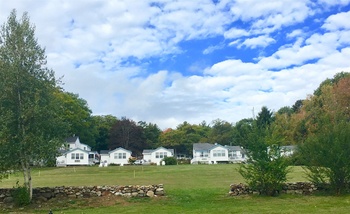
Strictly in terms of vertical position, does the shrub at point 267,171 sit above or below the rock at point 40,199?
above

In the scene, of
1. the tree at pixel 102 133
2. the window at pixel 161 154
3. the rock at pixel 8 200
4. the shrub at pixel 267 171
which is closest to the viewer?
the rock at pixel 8 200

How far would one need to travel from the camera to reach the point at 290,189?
20.9 metres

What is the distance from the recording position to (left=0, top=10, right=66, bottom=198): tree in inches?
747

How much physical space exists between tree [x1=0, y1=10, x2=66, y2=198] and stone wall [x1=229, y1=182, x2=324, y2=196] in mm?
9780

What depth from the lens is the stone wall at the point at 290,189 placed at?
67.8ft

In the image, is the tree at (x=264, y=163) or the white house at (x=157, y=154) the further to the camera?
the white house at (x=157, y=154)

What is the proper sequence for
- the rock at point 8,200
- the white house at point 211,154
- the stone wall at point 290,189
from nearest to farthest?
the rock at point 8,200 → the stone wall at point 290,189 → the white house at point 211,154

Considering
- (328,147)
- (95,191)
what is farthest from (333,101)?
(95,191)

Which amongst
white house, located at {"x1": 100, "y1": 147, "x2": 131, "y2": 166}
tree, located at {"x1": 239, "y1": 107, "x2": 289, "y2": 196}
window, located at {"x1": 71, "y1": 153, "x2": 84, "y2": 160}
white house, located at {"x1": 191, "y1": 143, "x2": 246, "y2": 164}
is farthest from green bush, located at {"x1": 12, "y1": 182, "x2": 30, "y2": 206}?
white house, located at {"x1": 191, "y1": 143, "x2": 246, "y2": 164}

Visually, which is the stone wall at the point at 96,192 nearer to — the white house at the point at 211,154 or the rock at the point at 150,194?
the rock at the point at 150,194

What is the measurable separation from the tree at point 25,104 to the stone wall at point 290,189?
978cm

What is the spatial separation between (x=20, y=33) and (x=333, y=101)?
53301 millimetres

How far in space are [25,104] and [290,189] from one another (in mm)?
14980

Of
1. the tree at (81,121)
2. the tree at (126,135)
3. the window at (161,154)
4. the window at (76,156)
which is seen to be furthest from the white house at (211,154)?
the tree at (81,121)
